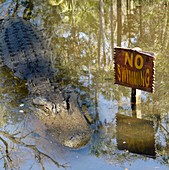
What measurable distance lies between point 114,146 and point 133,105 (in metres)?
1.21

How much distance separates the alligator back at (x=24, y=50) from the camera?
8.16m

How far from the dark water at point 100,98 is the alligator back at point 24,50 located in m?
0.30

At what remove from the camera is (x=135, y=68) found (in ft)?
20.7

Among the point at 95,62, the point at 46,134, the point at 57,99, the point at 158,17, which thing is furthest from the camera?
the point at 158,17

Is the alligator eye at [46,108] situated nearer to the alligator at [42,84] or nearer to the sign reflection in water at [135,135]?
the alligator at [42,84]

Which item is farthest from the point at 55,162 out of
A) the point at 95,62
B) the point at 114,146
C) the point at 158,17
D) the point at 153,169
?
the point at 158,17

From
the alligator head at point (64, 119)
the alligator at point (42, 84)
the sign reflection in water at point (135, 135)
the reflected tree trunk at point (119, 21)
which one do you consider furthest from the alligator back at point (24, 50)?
the sign reflection in water at point (135, 135)

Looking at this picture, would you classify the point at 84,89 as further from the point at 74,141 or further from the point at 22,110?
the point at 74,141

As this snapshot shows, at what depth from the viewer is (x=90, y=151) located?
18.5 ft

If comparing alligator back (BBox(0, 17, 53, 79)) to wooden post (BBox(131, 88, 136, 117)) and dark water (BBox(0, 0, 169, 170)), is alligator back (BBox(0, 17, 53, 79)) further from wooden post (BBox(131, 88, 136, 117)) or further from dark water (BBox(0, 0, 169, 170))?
wooden post (BBox(131, 88, 136, 117))

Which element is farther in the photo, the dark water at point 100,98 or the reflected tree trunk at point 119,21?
the reflected tree trunk at point 119,21

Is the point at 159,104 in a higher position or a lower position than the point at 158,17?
lower

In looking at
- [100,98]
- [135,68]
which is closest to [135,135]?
[135,68]

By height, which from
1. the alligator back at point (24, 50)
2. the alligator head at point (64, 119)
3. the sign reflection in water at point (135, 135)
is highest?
the alligator back at point (24, 50)
